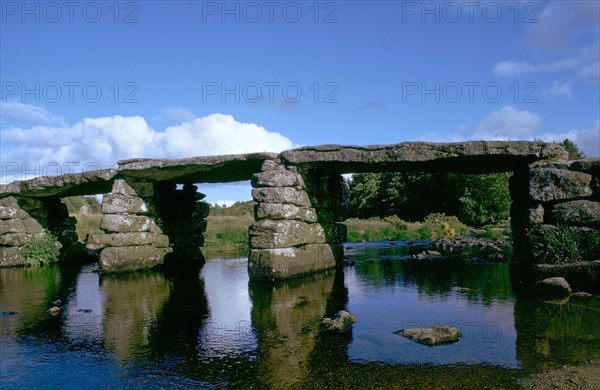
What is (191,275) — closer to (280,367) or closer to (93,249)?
(280,367)

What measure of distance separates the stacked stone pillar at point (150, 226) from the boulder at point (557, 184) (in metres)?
10.8

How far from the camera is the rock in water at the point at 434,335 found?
5586 mm

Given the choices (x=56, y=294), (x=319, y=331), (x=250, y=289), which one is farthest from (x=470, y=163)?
(x=56, y=294)

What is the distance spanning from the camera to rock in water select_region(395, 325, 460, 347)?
18.3ft

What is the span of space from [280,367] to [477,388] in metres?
1.92

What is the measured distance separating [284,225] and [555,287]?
18.7 ft

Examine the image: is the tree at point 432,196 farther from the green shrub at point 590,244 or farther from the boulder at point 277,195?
the green shrub at point 590,244

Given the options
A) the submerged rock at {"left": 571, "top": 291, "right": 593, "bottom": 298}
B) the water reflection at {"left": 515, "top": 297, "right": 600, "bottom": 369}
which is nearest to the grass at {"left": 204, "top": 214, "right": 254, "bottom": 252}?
the submerged rock at {"left": 571, "top": 291, "right": 593, "bottom": 298}

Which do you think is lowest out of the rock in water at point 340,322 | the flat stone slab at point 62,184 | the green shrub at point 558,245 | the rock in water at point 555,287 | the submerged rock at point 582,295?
the rock in water at point 340,322

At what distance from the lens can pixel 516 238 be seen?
11719 millimetres

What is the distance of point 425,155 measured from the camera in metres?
10.3

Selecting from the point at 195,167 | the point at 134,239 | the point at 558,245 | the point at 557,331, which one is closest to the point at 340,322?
the point at 557,331

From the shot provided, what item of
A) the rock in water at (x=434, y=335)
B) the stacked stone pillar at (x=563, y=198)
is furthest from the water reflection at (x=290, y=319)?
the stacked stone pillar at (x=563, y=198)

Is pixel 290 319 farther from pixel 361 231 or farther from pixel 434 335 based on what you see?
pixel 361 231
